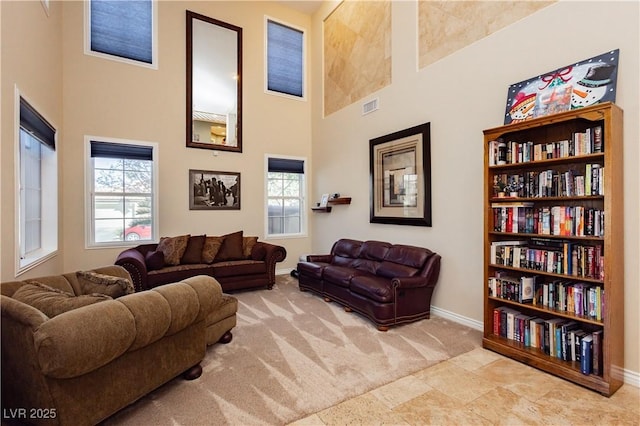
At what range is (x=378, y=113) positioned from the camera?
16.2 feet

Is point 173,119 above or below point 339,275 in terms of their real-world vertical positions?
above

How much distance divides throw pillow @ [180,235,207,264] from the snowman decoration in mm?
4919

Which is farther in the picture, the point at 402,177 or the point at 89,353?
the point at 402,177

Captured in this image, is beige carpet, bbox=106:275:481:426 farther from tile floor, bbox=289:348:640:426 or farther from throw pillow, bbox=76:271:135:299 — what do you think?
throw pillow, bbox=76:271:135:299

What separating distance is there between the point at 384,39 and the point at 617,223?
3.82 metres

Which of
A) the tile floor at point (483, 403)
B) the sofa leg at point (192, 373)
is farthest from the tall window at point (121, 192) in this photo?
the tile floor at point (483, 403)

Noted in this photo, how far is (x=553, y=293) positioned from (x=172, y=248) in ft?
15.6

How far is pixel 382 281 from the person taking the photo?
3.73 meters

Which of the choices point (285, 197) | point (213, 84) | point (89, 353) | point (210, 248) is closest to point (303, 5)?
point (213, 84)

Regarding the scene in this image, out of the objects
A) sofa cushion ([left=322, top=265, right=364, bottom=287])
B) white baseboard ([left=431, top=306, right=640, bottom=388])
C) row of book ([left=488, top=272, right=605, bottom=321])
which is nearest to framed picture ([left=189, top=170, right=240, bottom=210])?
sofa cushion ([left=322, top=265, right=364, bottom=287])

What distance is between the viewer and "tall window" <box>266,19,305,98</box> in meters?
6.46

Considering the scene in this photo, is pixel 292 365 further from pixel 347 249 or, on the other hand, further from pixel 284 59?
pixel 284 59

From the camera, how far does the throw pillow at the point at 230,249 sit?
5.24m

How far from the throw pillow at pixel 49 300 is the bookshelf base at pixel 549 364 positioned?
314 centimetres
